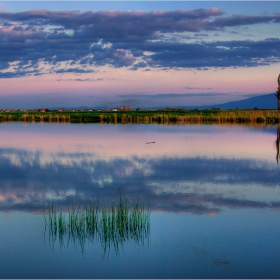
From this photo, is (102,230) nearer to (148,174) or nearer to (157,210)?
(157,210)

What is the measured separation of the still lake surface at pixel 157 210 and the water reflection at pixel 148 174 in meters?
0.03

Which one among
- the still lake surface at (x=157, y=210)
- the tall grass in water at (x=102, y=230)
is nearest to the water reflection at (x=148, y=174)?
the still lake surface at (x=157, y=210)

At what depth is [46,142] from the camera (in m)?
26.5

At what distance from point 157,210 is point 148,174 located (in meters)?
5.00

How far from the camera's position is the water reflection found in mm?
11438

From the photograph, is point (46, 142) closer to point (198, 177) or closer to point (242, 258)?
point (198, 177)

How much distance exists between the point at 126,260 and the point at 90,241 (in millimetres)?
993

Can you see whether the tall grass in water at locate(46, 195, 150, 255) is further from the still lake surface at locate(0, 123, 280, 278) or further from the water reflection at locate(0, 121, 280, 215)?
the water reflection at locate(0, 121, 280, 215)

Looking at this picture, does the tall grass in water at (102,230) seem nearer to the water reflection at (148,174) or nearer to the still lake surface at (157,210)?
the still lake surface at (157,210)

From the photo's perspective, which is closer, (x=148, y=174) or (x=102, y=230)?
(x=102, y=230)

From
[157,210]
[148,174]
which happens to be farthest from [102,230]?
[148,174]

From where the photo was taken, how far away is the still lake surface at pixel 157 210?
728cm

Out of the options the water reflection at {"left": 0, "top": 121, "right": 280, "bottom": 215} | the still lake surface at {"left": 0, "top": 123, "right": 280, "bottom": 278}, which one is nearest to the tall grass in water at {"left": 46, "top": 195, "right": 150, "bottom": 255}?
the still lake surface at {"left": 0, "top": 123, "right": 280, "bottom": 278}

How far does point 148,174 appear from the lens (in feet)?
50.2
